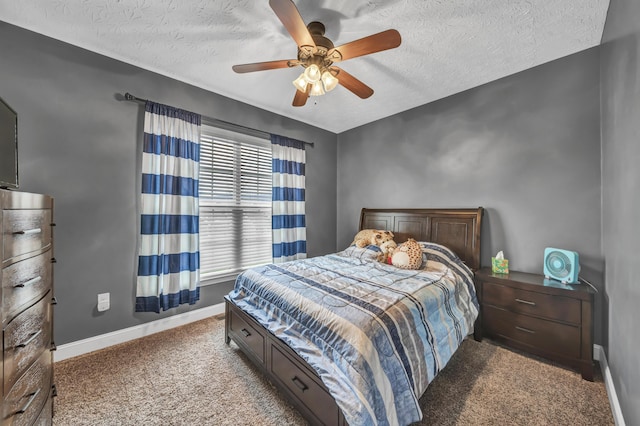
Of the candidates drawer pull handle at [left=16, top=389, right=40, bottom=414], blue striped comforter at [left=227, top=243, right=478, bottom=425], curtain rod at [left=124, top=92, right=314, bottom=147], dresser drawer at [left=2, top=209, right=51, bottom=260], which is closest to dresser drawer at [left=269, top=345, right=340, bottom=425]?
blue striped comforter at [left=227, top=243, right=478, bottom=425]

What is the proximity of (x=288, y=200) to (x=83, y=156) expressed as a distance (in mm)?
2170

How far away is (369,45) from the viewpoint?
1656 millimetres

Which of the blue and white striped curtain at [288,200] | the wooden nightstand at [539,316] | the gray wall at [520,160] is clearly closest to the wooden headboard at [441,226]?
the gray wall at [520,160]

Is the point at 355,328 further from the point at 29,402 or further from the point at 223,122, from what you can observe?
the point at 223,122

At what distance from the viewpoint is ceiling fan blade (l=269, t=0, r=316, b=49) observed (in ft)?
4.39

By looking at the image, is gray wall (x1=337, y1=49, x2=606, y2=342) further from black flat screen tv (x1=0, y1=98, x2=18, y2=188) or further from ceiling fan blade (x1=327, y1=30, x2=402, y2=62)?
black flat screen tv (x1=0, y1=98, x2=18, y2=188)

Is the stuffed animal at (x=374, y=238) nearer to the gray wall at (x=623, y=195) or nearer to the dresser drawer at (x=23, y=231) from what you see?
the gray wall at (x=623, y=195)

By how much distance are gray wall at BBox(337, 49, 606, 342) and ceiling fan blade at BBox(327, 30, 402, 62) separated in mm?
1802

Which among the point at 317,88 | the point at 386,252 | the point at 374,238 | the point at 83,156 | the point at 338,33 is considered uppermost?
the point at 338,33

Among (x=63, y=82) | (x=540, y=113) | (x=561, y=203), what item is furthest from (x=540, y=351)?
(x=63, y=82)

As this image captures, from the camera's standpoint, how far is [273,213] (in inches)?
137

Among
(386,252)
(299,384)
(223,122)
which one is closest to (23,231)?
(299,384)

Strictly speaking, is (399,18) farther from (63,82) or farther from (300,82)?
(63,82)

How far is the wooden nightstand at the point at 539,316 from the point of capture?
188 cm
